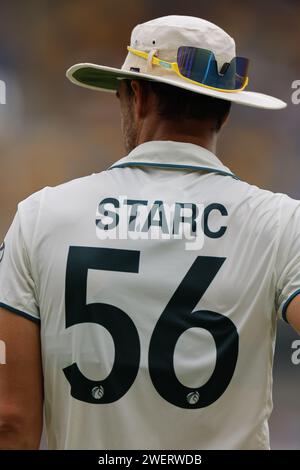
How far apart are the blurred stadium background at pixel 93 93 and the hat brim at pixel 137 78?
328 centimetres

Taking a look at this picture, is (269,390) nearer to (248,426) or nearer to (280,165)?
(248,426)

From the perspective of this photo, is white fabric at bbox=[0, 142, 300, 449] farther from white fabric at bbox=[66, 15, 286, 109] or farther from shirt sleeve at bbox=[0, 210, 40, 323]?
white fabric at bbox=[66, 15, 286, 109]

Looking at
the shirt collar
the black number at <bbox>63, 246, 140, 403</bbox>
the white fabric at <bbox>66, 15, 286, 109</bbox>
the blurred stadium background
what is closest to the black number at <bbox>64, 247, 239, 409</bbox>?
the black number at <bbox>63, 246, 140, 403</bbox>

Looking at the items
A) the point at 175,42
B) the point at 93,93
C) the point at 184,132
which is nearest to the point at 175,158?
the point at 184,132

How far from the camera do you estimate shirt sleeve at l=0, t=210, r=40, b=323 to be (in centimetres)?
106

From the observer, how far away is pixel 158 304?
1032mm

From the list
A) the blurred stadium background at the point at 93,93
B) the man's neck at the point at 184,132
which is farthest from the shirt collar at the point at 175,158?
the blurred stadium background at the point at 93,93

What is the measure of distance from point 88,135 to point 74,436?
12.7 ft

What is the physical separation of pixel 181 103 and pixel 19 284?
0.32 metres

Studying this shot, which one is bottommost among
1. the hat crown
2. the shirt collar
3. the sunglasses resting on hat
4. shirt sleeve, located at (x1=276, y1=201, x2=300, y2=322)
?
shirt sleeve, located at (x1=276, y1=201, x2=300, y2=322)

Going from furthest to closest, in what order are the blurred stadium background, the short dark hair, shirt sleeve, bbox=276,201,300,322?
1. the blurred stadium background
2. the short dark hair
3. shirt sleeve, bbox=276,201,300,322

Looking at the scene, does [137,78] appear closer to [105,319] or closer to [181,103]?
[181,103]

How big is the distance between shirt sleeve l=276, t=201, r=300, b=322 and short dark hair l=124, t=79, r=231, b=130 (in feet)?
0.62

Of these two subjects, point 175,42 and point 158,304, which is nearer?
point 158,304
